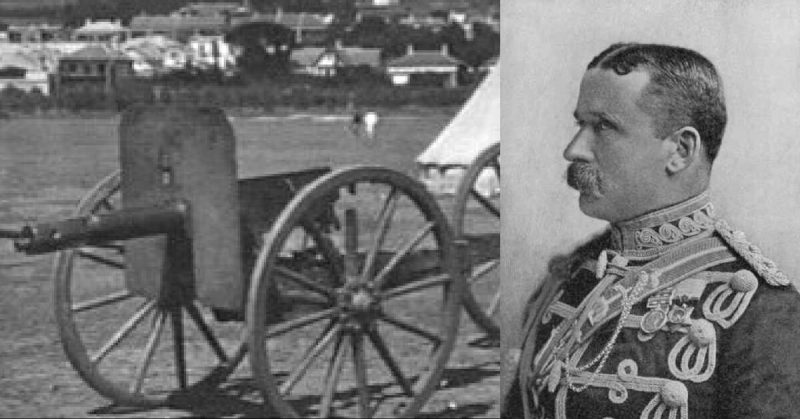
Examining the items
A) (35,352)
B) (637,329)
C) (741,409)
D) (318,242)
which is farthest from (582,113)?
(35,352)

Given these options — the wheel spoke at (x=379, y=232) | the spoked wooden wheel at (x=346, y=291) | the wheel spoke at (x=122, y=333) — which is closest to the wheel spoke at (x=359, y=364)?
the spoked wooden wheel at (x=346, y=291)

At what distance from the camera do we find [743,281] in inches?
109

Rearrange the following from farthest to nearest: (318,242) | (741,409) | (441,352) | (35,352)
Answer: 1. (35,352)
2. (441,352)
3. (318,242)
4. (741,409)

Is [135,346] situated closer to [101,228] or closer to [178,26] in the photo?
[101,228]

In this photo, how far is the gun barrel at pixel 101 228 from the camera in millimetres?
5449

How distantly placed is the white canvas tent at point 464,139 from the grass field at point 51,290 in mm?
618

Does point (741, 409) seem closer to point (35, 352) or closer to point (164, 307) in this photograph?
point (164, 307)

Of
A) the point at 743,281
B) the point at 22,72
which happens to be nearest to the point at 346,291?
the point at 22,72

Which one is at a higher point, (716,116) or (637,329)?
(716,116)

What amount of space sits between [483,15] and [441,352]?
1.60 metres

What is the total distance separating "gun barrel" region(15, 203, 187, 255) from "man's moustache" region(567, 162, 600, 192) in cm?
305

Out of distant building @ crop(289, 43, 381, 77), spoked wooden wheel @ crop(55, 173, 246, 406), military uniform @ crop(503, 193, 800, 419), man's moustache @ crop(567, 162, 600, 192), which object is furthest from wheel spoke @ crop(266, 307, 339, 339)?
man's moustache @ crop(567, 162, 600, 192)

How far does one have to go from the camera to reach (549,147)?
2977 millimetres

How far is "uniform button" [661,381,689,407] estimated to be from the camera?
2760mm
